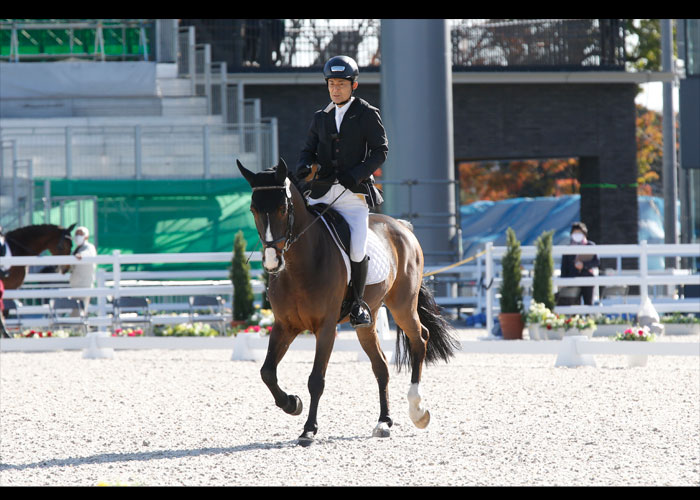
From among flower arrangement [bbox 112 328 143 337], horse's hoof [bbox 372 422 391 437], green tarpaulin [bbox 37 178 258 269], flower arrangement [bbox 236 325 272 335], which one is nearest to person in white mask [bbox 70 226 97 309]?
flower arrangement [bbox 112 328 143 337]

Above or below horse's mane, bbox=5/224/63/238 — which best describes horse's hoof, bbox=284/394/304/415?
below

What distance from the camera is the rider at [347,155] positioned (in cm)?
759

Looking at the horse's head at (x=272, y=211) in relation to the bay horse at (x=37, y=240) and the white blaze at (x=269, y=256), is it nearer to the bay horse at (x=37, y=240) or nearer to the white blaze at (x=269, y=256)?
the white blaze at (x=269, y=256)

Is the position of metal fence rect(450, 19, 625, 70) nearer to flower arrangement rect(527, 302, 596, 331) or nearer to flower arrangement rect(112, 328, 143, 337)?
flower arrangement rect(527, 302, 596, 331)

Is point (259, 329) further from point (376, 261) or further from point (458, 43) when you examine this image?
point (458, 43)

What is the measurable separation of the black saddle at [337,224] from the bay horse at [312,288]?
83 mm

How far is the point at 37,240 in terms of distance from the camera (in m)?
18.7

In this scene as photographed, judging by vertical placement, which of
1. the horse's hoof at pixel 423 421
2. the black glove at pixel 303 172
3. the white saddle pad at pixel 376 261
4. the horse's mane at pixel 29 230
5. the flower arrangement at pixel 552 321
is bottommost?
the horse's hoof at pixel 423 421

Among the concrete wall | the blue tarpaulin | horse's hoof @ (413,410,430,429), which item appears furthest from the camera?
the blue tarpaulin

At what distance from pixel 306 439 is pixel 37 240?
1264 centimetres

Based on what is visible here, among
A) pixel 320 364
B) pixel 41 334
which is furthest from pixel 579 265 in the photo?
pixel 320 364

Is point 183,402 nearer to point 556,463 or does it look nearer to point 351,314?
point 351,314

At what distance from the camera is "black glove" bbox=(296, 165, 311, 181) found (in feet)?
24.7

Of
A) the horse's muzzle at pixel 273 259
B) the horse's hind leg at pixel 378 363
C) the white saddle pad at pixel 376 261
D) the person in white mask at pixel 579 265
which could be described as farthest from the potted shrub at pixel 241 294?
the horse's muzzle at pixel 273 259
